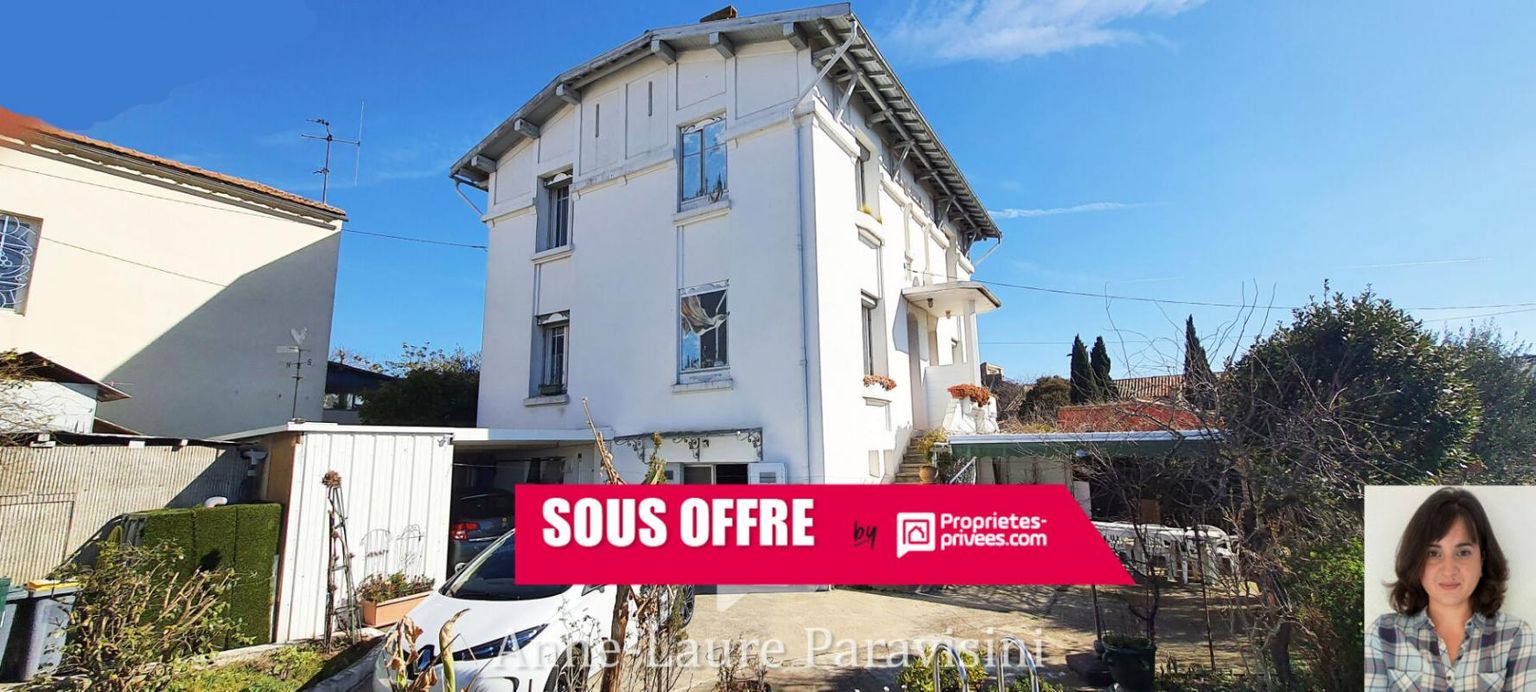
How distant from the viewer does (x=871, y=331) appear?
13.5 meters

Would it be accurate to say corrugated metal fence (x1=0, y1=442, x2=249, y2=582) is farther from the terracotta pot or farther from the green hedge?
the terracotta pot

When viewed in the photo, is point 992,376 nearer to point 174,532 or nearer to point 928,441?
point 928,441

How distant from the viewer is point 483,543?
10445 mm

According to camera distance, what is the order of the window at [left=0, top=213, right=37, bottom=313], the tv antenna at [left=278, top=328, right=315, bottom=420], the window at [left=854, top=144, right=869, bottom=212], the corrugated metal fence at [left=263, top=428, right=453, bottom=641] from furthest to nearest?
the tv antenna at [left=278, top=328, right=315, bottom=420], the window at [left=854, top=144, right=869, bottom=212], the window at [left=0, top=213, right=37, bottom=313], the corrugated metal fence at [left=263, top=428, right=453, bottom=641]

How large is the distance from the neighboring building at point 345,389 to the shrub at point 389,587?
10.7m

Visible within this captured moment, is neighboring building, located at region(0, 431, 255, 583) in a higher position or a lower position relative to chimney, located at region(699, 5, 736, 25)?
lower

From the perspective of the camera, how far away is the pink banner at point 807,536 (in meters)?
5.99

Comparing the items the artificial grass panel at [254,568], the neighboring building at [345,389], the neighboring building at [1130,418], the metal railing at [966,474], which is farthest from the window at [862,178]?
the neighboring building at [345,389]

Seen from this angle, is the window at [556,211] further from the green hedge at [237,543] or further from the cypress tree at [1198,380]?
the cypress tree at [1198,380]

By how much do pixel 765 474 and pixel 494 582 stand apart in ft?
16.8

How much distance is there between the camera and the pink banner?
599 centimetres

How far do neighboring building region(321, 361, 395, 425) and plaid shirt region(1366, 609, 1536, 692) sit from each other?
773 inches

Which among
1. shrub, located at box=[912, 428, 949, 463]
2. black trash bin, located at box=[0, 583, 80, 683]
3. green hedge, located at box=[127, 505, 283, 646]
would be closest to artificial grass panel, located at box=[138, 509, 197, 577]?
green hedge, located at box=[127, 505, 283, 646]

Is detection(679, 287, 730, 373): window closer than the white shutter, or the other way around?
the white shutter
